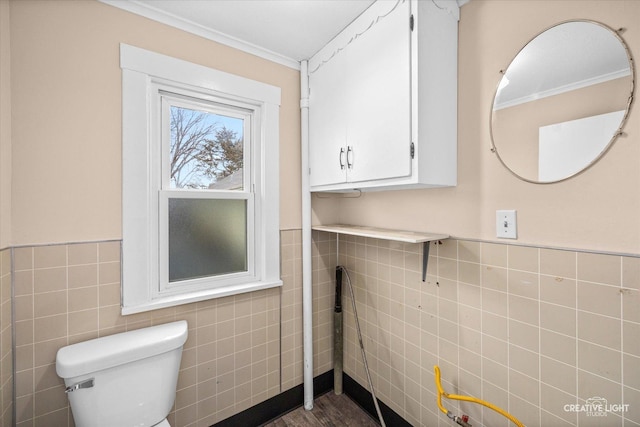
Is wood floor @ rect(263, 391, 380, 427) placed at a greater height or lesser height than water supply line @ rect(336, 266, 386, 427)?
lesser

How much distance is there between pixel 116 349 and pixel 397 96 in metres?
1.57

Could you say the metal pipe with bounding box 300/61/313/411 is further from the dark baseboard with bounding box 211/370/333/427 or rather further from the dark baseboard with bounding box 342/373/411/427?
the dark baseboard with bounding box 342/373/411/427

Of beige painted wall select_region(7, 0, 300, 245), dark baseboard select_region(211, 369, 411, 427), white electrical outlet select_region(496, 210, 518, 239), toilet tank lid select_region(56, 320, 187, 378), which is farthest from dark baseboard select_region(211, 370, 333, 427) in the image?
white electrical outlet select_region(496, 210, 518, 239)

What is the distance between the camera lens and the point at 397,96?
1.19m

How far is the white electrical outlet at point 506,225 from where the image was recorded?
1110 mm

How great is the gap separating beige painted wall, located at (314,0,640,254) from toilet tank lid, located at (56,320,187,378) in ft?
4.23

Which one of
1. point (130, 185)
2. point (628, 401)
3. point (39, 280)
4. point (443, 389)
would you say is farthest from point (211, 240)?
point (628, 401)

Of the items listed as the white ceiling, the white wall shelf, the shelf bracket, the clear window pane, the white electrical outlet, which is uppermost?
the white ceiling

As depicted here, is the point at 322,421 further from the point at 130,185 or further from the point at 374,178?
the point at 130,185

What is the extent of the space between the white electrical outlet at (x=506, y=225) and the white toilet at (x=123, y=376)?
57.9 inches

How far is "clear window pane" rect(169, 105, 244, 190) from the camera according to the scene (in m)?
1.51

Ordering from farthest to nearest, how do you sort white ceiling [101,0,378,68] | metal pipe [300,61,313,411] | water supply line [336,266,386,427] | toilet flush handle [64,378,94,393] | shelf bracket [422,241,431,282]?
metal pipe [300,61,313,411] < water supply line [336,266,386,427] < shelf bracket [422,241,431,282] < white ceiling [101,0,378,68] < toilet flush handle [64,378,94,393]

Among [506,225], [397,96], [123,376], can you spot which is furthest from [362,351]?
[397,96]

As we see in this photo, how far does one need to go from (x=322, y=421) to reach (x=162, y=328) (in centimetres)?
113
